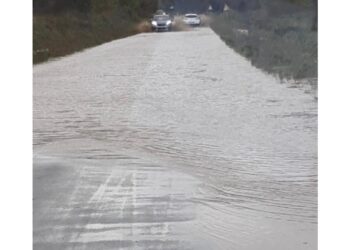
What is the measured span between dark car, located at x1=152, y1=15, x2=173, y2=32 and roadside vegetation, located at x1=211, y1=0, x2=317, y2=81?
0.26 m

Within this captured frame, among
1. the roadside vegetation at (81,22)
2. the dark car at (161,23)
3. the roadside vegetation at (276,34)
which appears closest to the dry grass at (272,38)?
the roadside vegetation at (276,34)

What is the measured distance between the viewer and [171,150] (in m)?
4.87

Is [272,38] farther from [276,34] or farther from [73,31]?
[73,31]

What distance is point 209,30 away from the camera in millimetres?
4930

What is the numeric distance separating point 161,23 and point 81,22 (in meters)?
0.47

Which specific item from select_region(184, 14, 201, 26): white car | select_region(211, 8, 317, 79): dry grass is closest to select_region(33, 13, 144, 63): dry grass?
select_region(184, 14, 201, 26): white car

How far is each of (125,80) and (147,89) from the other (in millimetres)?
142

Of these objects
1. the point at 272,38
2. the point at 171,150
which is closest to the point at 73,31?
the point at 171,150

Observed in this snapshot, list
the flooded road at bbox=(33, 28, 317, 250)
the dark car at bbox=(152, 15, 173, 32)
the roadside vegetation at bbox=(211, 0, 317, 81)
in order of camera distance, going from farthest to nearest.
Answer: the dark car at bbox=(152, 15, 173, 32) → the roadside vegetation at bbox=(211, 0, 317, 81) → the flooded road at bbox=(33, 28, 317, 250)

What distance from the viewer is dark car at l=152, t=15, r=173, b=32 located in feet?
16.0

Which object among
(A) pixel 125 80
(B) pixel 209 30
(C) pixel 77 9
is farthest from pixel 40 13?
(B) pixel 209 30

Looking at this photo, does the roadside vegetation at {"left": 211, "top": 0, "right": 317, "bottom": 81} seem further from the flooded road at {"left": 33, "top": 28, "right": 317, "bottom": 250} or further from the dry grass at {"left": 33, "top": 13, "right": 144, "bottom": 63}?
the dry grass at {"left": 33, "top": 13, "right": 144, "bottom": 63}
